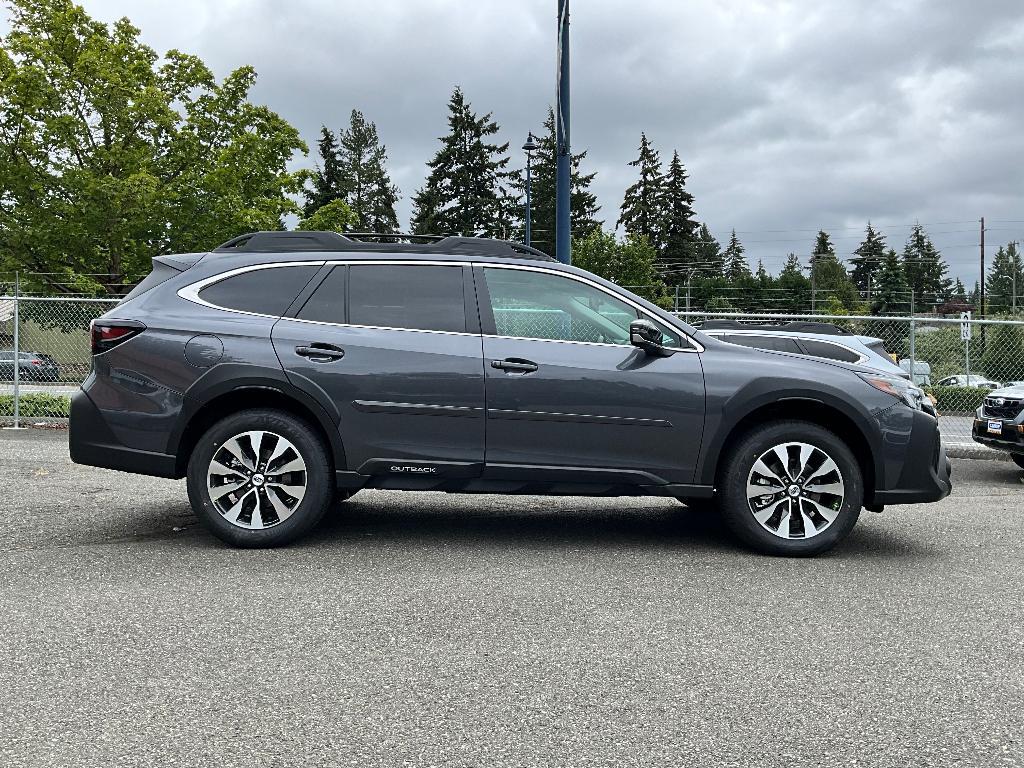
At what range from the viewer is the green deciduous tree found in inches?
1260

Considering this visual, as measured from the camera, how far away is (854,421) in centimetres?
584

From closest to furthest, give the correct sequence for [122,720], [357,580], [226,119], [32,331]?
[122,720], [357,580], [32,331], [226,119]

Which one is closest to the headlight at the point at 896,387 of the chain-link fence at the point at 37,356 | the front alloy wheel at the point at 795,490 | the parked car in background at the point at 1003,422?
the front alloy wheel at the point at 795,490

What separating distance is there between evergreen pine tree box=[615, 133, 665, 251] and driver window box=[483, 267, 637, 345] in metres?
80.3

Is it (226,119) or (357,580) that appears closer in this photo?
(357,580)

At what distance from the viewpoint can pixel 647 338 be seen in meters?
5.78

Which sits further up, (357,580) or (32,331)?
(32,331)

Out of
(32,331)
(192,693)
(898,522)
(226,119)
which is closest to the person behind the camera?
(192,693)

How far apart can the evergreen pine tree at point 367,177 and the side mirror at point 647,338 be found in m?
71.8

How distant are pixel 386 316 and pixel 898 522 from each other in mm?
4038

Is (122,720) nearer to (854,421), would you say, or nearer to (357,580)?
(357,580)

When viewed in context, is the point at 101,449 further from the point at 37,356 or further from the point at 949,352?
the point at 949,352

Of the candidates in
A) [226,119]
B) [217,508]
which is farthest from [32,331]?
[226,119]

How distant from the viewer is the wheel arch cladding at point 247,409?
18.9ft
